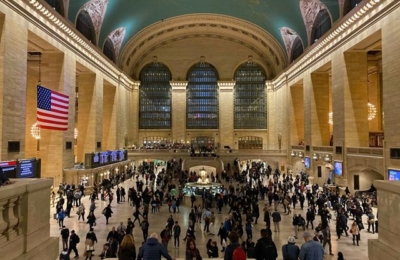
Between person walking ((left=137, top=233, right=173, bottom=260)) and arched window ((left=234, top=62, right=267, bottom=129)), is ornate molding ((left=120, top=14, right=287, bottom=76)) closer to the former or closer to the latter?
arched window ((left=234, top=62, right=267, bottom=129))

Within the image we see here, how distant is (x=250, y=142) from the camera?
39.5 meters

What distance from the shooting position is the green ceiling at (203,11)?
997 inches

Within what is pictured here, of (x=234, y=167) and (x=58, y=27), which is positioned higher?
(x=58, y=27)

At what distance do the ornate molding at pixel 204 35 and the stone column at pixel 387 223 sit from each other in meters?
31.6

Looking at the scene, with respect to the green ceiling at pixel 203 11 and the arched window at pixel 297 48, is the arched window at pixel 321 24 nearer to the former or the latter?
the green ceiling at pixel 203 11

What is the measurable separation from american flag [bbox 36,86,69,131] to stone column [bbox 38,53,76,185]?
2771mm

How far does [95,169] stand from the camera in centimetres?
2027

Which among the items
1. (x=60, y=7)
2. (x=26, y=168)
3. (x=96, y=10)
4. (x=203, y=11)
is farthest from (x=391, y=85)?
(x=203, y=11)

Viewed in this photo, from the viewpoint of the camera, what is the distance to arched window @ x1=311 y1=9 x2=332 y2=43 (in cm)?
2189

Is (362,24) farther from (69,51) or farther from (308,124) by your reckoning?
(69,51)

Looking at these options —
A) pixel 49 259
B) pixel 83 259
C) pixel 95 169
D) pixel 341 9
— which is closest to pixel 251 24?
pixel 341 9

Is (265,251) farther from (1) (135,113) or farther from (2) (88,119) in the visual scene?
(1) (135,113)

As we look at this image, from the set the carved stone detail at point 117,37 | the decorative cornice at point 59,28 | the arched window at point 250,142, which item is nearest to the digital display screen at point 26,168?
the decorative cornice at point 59,28

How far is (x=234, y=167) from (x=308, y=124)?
7.57 m
